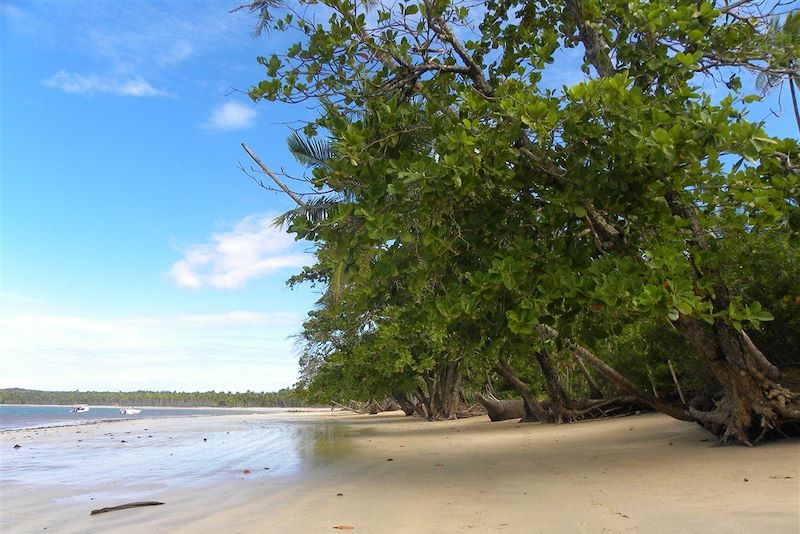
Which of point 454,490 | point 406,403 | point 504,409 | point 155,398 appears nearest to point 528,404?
point 504,409

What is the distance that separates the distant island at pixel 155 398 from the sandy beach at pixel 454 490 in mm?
82979

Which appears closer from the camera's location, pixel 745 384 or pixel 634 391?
pixel 745 384

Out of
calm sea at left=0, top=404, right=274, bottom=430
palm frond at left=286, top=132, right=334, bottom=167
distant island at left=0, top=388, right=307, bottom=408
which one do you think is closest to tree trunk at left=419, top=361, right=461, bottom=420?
palm frond at left=286, top=132, right=334, bottom=167

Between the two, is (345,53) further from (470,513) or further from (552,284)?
(470,513)

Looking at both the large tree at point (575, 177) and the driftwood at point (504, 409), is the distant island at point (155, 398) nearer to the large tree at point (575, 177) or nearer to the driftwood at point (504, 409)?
the driftwood at point (504, 409)

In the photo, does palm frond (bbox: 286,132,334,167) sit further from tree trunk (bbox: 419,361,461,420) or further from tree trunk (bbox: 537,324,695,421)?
tree trunk (bbox: 419,361,461,420)

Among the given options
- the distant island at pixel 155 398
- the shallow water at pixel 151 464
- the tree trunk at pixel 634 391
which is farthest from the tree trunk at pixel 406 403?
the distant island at pixel 155 398

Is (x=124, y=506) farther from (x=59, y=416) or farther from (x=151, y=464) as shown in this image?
(x=59, y=416)

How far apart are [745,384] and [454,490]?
3.29 meters

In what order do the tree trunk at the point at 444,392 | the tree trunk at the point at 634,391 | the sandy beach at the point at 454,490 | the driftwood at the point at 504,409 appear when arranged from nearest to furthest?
the sandy beach at the point at 454,490 → the tree trunk at the point at 634,391 → the driftwood at the point at 504,409 → the tree trunk at the point at 444,392

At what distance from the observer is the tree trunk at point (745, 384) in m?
5.58

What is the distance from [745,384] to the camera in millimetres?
5727

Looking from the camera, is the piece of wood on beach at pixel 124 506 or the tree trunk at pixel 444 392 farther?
the tree trunk at pixel 444 392

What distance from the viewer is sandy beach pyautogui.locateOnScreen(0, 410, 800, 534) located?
3.60 m
